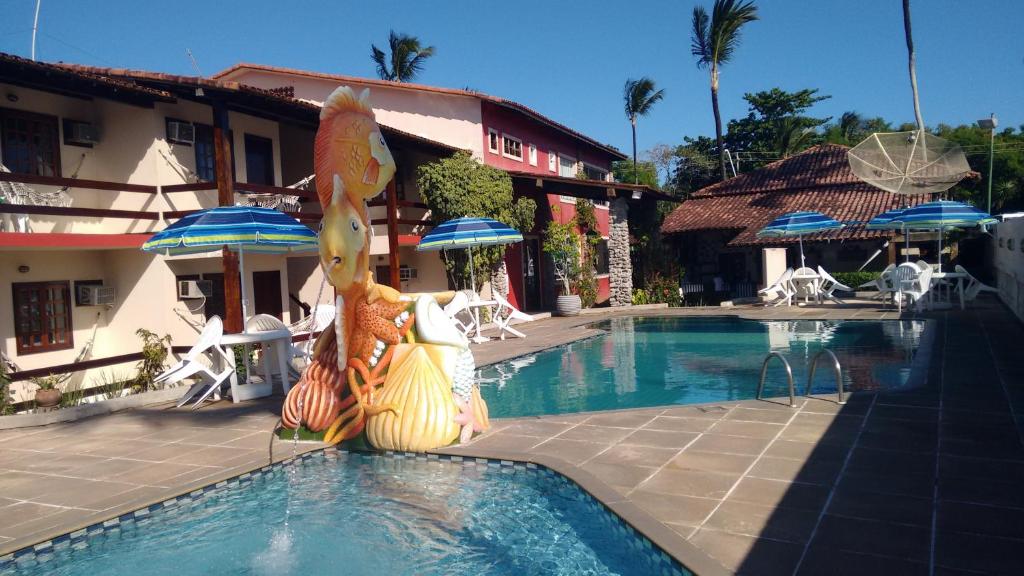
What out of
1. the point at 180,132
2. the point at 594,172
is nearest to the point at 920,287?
the point at 594,172

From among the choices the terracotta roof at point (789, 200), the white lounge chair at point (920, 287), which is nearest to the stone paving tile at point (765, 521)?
the white lounge chair at point (920, 287)

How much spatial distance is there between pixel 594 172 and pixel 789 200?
27.0ft

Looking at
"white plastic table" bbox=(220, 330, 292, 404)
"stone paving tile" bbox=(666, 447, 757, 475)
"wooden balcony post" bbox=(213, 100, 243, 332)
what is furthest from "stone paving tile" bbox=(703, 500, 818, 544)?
"wooden balcony post" bbox=(213, 100, 243, 332)

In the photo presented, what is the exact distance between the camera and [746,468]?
5348 mm

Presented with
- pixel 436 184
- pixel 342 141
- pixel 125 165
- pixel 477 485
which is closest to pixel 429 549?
pixel 477 485

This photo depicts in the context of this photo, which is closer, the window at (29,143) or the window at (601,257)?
the window at (29,143)

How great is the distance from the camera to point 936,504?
173 inches

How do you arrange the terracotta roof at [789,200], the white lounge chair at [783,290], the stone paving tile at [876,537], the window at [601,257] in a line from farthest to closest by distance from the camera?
the window at [601,257]
the terracotta roof at [789,200]
the white lounge chair at [783,290]
the stone paving tile at [876,537]

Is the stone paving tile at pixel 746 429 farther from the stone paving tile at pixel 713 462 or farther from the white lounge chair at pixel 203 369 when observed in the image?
the white lounge chair at pixel 203 369

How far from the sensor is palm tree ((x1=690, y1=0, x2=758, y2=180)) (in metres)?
31.5

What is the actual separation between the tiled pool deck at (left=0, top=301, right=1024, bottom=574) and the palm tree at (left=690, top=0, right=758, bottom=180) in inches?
1034

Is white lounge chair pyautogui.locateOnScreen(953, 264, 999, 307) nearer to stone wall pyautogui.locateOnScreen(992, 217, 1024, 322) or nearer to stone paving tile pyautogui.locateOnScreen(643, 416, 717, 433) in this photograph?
stone wall pyautogui.locateOnScreen(992, 217, 1024, 322)

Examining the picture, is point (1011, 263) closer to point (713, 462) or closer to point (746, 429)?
point (746, 429)

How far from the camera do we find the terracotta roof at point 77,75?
9.48 meters
